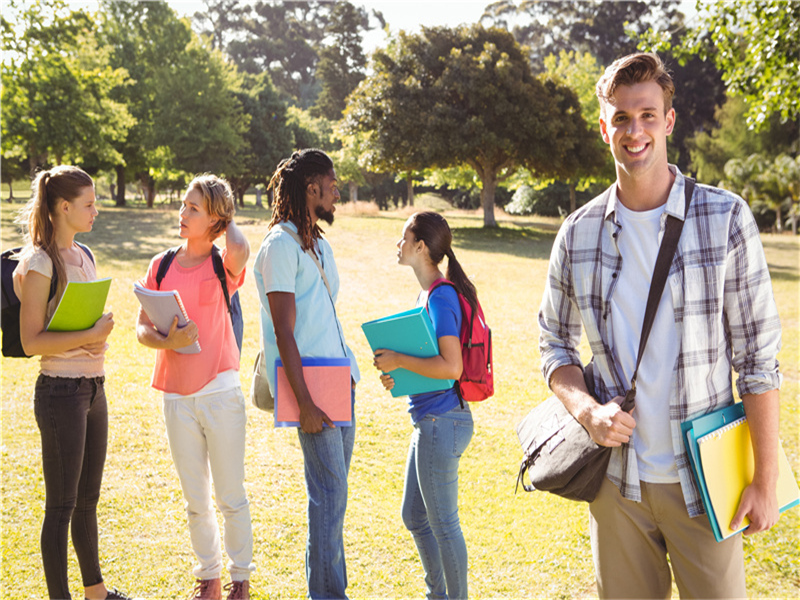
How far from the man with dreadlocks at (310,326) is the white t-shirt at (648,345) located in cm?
134

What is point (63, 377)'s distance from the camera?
3.19 m

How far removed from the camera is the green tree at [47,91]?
21.6 meters

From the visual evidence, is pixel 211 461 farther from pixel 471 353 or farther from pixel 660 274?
pixel 660 274

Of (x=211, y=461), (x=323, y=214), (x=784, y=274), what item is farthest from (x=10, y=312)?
(x=784, y=274)

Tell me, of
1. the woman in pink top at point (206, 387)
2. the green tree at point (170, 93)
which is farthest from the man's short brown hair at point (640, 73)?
the green tree at point (170, 93)

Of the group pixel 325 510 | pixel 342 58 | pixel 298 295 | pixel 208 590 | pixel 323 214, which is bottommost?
pixel 208 590

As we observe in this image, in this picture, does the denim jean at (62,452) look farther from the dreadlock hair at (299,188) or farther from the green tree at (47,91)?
the green tree at (47,91)

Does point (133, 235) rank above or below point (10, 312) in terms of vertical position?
below

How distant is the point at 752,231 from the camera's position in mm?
1972

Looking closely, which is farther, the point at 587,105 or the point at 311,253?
the point at 587,105

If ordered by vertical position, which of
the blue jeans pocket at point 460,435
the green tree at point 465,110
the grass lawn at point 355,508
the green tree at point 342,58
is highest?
the green tree at point 342,58

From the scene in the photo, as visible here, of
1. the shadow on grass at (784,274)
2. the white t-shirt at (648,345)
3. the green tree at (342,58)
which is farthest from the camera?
the green tree at (342,58)

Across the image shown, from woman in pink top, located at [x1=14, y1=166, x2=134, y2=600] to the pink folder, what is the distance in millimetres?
997

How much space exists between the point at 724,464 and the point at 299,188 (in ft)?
6.62
